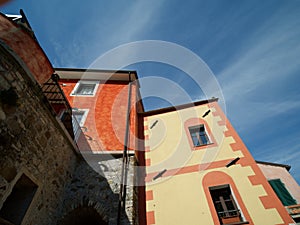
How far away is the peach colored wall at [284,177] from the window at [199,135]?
20.8 ft

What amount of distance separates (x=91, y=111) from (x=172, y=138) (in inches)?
171

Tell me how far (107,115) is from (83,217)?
419 centimetres

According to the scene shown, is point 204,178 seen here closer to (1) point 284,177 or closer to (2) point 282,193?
(2) point 282,193

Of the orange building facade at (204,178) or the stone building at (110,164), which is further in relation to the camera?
the orange building facade at (204,178)

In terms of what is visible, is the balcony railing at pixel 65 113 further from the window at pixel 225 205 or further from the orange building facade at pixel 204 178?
the window at pixel 225 205

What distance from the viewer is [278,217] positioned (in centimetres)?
385

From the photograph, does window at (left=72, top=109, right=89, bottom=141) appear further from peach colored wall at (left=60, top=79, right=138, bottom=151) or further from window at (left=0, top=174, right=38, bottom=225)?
window at (left=0, top=174, right=38, bottom=225)

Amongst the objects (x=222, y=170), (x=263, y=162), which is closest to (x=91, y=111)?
(x=222, y=170)

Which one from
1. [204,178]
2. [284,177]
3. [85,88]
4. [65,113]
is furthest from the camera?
[85,88]

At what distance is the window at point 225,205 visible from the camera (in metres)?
4.23

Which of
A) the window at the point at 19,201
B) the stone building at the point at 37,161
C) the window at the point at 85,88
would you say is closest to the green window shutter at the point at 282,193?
the stone building at the point at 37,161

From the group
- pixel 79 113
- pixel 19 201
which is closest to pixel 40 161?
pixel 19 201

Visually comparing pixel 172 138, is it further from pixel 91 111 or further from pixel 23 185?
pixel 23 185

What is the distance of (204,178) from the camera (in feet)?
16.8
